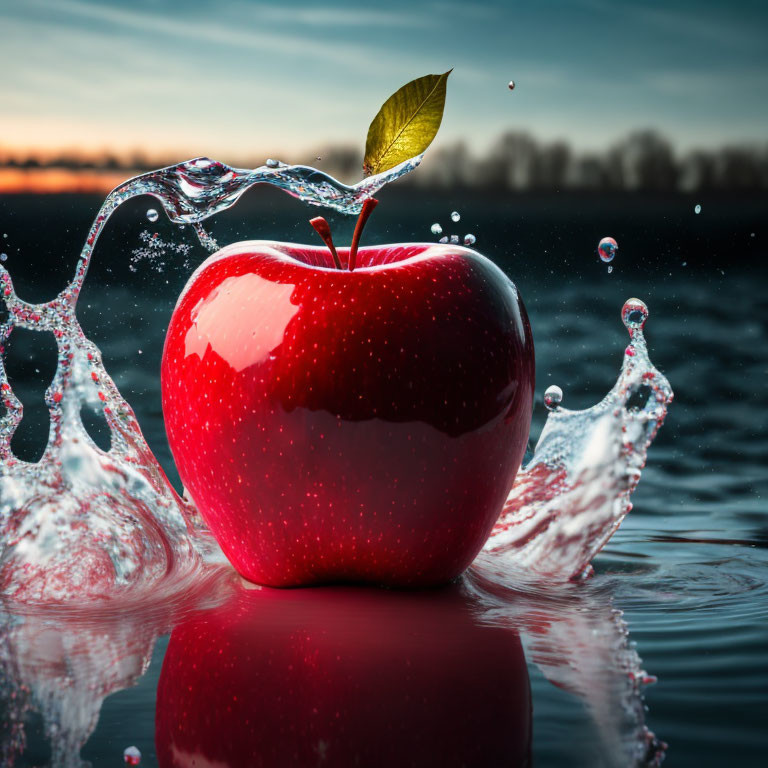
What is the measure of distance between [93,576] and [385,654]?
860mm

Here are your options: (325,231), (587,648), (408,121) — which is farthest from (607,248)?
(587,648)

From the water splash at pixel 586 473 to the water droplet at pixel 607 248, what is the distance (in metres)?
0.13

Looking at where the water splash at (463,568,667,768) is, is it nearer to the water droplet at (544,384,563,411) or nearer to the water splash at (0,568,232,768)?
the water droplet at (544,384,563,411)

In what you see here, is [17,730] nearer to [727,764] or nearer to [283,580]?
[283,580]

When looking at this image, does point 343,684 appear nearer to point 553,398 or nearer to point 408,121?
point 408,121

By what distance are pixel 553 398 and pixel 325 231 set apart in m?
0.95

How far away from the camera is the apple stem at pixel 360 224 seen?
228cm

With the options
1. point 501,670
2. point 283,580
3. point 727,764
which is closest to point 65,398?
point 283,580

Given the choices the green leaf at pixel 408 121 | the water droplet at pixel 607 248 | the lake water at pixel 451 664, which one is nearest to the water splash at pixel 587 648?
the lake water at pixel 451 664

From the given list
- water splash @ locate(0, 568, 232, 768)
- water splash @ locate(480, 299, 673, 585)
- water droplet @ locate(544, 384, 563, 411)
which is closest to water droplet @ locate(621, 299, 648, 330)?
water splash @ locate(480, 299, 673, 585)

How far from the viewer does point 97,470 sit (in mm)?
2648

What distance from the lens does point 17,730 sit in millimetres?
1582

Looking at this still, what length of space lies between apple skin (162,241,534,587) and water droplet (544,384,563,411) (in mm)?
622

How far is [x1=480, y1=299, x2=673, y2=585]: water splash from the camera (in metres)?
2.63
